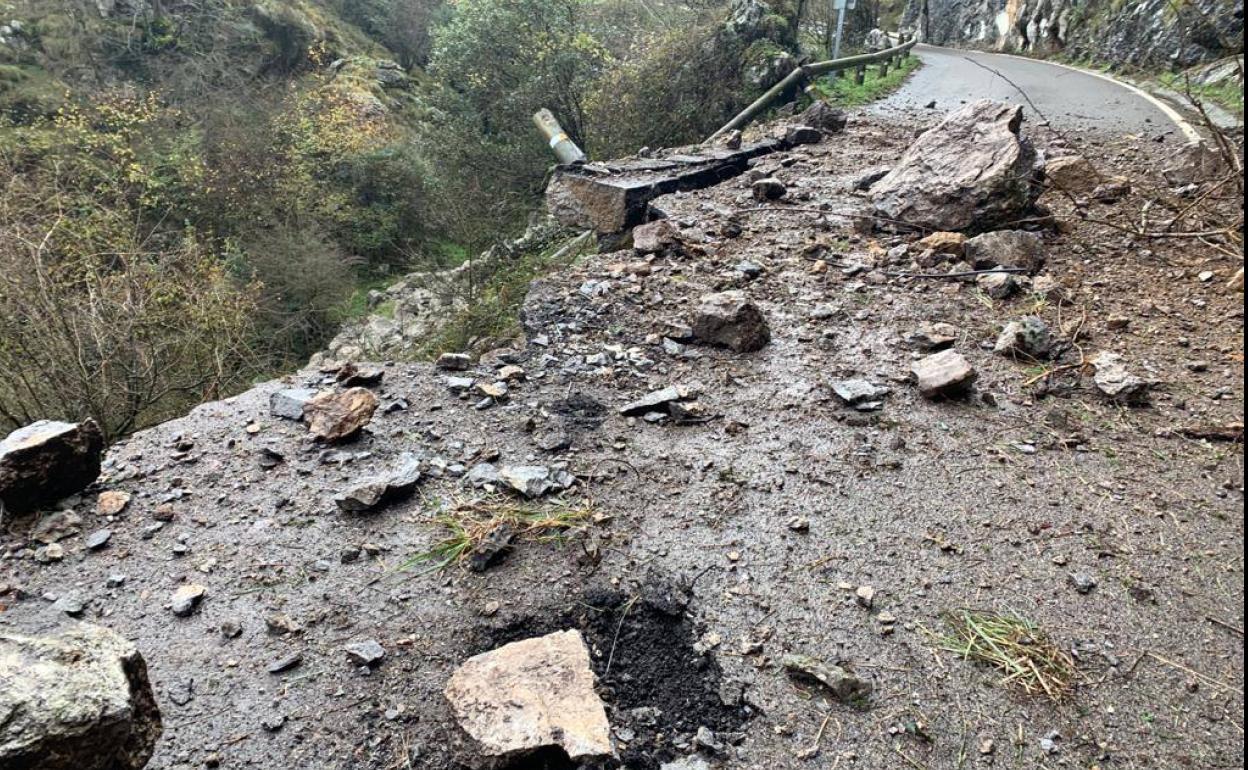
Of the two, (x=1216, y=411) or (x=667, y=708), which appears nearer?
(x=667, y=708)

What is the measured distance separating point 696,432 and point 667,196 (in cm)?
370

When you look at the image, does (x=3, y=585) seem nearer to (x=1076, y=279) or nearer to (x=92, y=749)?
(x=92, y=749)

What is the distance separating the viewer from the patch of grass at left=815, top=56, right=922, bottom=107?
1118 centimetres

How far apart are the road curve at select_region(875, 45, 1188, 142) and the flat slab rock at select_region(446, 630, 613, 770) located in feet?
17.6

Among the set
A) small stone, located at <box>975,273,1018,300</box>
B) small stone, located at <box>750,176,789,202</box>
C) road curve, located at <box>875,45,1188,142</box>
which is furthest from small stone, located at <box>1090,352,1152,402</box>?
small stone, located at <box>750,176,789,202</box>

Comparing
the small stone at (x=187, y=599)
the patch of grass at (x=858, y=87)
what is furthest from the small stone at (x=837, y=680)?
the patch of grass at (x=858, y=87)

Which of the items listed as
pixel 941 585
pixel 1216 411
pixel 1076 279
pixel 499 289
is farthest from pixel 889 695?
pixel 499 289

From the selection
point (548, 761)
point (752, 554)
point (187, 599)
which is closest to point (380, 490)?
point (187, 599)

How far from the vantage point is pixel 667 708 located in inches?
74.5

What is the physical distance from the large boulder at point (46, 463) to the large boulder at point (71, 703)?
1.56 meters

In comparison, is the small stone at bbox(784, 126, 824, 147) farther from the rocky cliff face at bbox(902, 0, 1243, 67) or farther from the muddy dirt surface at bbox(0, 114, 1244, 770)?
the muddy dirt surface at bbox(0, 114, 1244, 770)

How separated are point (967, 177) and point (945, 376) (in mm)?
2291

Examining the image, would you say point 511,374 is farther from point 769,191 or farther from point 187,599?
point 769,191

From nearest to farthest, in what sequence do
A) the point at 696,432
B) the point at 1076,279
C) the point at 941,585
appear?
the point at 941,585 → the point at 696,432 → the point at 1076,279
